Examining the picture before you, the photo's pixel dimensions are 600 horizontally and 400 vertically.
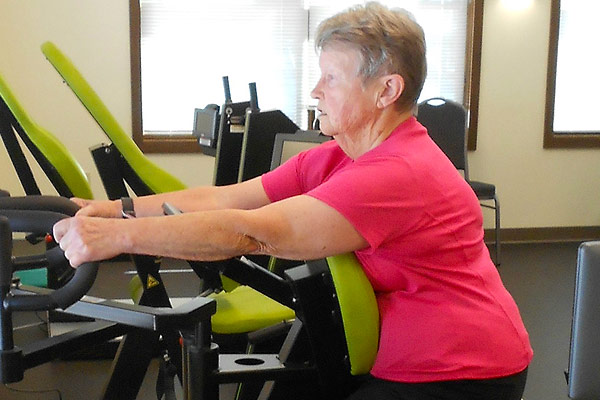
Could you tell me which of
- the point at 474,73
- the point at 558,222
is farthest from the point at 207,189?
the point at 558,222

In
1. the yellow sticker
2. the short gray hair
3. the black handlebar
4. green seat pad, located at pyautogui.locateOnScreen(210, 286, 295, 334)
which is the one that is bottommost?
green seat pad, located at pyautogui.locateOnScreen(210, 286, 295, 334)

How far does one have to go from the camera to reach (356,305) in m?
1.27

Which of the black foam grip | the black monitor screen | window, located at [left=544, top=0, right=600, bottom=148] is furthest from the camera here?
window, located at [left=544, top=0, right=600, bottom=148]

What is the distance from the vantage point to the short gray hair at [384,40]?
1335 millimetres

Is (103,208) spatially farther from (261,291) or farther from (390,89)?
(390,89)

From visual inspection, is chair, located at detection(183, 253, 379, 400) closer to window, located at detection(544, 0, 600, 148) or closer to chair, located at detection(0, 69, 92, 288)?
chair, located at detection(0, 69, 92, 288)

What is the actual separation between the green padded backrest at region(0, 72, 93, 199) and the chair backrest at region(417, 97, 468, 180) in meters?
2.97

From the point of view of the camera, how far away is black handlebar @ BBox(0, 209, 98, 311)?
108cm

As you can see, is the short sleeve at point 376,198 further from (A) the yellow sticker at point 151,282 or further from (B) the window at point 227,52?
(B) the window at point 227,52

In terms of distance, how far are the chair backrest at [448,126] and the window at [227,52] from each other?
1.33ft

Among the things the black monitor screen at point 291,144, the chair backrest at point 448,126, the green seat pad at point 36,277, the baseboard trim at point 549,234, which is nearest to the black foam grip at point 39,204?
the black monitor screen at point 291,144

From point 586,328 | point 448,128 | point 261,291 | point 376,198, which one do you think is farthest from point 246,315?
point 448,128

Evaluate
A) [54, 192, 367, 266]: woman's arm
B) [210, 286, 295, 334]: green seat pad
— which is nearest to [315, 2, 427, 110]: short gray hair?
[54, 192, 367, 266]: woman's arm

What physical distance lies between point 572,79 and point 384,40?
4588 millimetres
